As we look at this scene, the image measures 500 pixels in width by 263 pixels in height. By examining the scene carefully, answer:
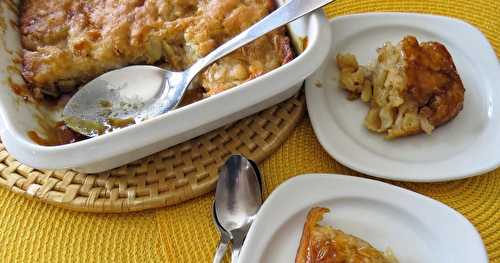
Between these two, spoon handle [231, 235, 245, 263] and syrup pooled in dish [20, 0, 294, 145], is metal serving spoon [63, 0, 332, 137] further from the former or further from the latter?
spoon handle [231, 235, 245, 263]

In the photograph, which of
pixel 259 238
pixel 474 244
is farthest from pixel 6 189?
pixel 474 244

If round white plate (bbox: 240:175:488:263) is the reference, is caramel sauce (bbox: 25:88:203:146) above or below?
above

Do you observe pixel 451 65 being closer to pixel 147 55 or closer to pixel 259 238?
pixel 259 238

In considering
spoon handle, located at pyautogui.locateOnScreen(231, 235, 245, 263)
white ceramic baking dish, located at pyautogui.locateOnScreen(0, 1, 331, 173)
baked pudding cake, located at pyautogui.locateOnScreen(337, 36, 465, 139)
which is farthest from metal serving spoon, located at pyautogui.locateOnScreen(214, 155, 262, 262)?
baked pudding cake, located at pyautogui.locateOnScreen(337, 36, 465, 139)

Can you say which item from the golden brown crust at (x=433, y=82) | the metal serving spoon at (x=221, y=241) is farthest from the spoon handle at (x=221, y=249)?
the golden brown crust at (x=433, y=82)

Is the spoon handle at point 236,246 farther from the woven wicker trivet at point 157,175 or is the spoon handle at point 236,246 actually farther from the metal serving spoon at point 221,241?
the woven wicker trivet at point 157,175

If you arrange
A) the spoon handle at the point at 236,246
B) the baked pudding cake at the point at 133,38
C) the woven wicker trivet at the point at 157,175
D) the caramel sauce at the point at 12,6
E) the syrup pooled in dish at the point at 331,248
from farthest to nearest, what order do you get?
the caramel sauce at the point at 12,6
the baked pudding cake at the point at 133,38
the woven wicker trivet at the point at 157,175
the spoon handle at the point at 236,246
the syrup pooled in dish at the point at 331,248
